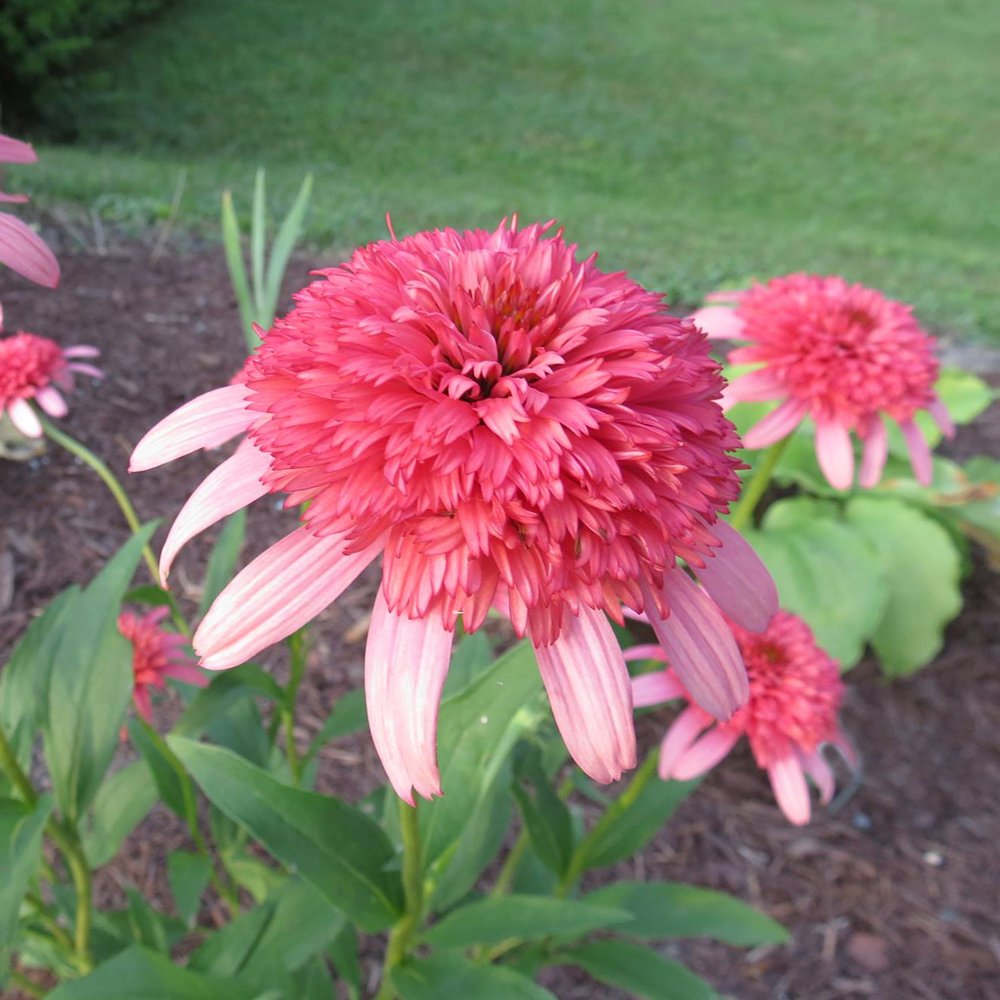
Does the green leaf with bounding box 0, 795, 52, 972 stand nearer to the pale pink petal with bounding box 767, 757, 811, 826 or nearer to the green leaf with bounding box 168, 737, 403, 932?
the green leaf with bounding box 168, 737, 403, 932

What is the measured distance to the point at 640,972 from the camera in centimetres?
114

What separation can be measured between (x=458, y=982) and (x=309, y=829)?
0.23 meters

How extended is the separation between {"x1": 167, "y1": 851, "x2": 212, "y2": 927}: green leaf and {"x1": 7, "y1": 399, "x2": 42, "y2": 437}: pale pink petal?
2.18 ft

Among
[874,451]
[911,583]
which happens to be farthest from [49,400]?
[911,583]

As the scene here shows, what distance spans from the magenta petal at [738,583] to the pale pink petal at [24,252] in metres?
0.57

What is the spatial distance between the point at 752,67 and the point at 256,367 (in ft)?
27.3

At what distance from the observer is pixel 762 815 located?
76.4 inches

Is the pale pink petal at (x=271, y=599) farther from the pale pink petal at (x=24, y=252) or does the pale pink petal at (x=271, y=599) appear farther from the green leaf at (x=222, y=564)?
the green leaf at (x=222, y=564)

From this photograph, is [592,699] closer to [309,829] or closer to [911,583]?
[309,829]

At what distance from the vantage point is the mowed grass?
414 centimetres

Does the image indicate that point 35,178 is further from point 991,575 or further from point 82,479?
point 991,575

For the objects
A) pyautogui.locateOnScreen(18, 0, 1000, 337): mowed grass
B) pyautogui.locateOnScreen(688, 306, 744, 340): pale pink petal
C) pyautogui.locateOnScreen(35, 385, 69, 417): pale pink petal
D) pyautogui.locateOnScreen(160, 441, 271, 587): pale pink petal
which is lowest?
pyautogui.locateOnScreen(160, 441, 271, 587): pale pink petal

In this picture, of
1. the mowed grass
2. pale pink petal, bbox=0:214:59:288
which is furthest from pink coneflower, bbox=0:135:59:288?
the mowed grass

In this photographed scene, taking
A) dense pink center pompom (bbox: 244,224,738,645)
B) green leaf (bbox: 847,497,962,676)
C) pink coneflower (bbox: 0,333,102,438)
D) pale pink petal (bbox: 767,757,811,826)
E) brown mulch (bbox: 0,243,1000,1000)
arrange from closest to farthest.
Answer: dense pink center pompom (bbox: 244,224,738,645) → pale pink petal (bbox: 767,757,811,826) → pink coneflower (bbox: 0,333,102,438) → brown mulch (bbox: 0,243,1000,1000) → green leaf (bbox: 847,497,962,676)
